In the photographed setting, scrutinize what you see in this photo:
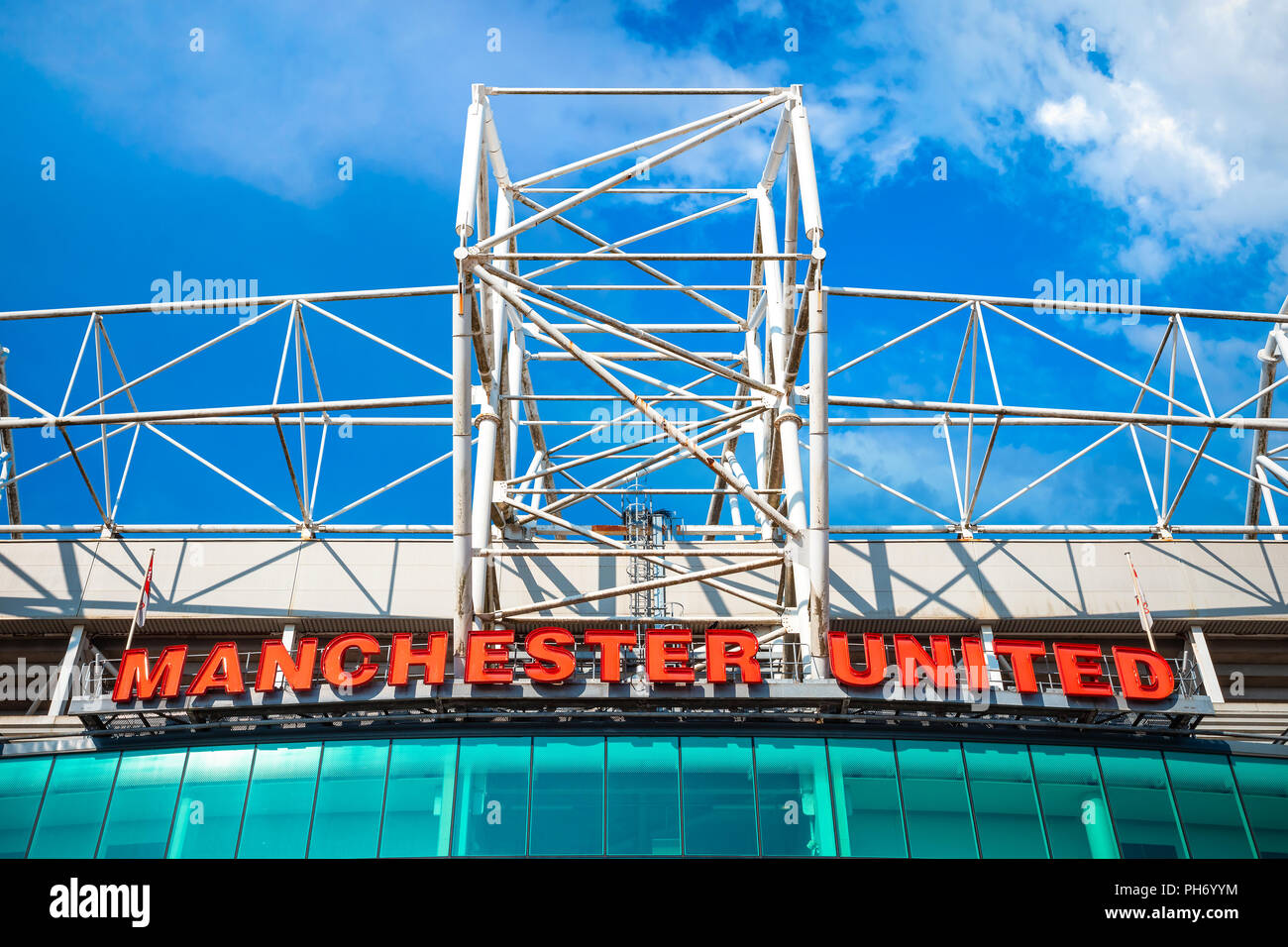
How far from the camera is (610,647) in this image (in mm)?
29438

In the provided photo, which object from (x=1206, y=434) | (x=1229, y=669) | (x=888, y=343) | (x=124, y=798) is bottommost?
(x=124, y=798)

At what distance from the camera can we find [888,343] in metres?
41.3

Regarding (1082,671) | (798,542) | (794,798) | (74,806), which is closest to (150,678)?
(74,806)

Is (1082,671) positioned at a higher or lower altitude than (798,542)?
lower

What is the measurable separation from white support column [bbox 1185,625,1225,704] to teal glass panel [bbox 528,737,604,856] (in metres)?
21.6

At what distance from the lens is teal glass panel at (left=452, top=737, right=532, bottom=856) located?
26.0 meters

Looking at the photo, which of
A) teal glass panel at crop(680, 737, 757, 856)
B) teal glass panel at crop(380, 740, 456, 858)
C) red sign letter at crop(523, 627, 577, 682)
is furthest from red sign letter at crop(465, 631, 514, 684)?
teal glass panel at crop(680, 737, 757, 856)

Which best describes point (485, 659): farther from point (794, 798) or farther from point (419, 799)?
point (794, 798)

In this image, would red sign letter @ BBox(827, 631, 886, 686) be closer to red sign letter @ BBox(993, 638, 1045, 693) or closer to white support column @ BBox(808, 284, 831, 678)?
white support column @ BBox(808, 284, 831, 678)

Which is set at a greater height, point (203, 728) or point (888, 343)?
point (888, 343)

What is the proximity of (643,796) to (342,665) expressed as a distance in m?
8.56
